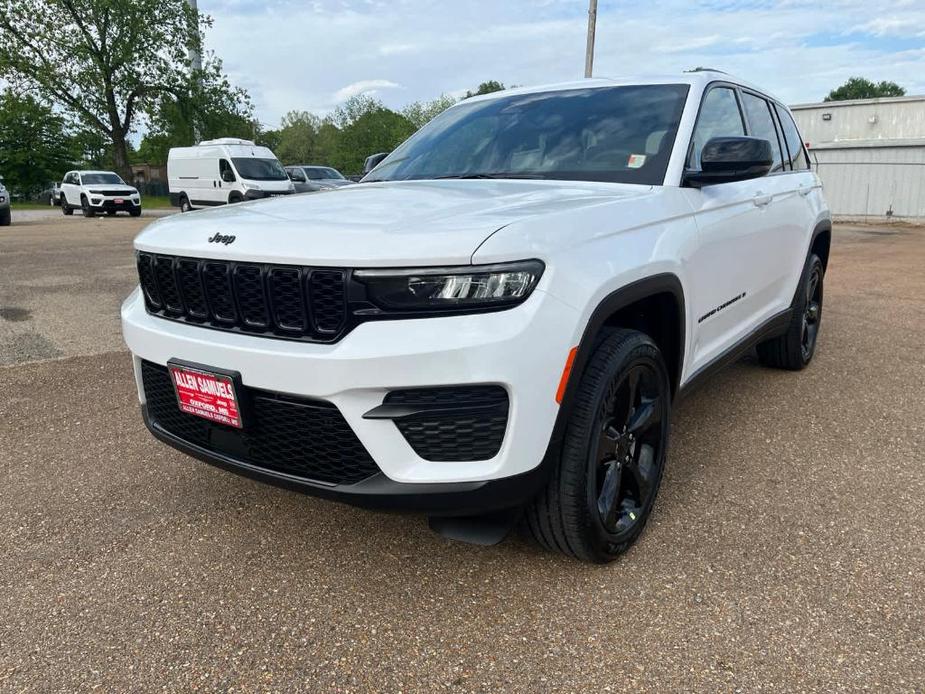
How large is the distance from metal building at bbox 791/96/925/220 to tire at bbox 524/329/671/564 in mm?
21074

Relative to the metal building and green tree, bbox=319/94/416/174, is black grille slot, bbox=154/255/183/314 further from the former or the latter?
green tree, bbox=319/94/416/174

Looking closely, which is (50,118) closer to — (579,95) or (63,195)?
(63,195)

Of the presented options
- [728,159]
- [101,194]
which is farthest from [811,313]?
[101,194]

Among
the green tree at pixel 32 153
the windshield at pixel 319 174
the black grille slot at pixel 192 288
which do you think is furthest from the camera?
the green tree at pixel 32 153

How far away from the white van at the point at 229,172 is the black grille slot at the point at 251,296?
19.1 m

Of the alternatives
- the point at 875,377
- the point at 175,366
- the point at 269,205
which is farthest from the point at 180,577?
the point at 875,377

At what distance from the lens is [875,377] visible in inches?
189

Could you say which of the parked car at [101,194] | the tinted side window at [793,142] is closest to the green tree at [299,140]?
the parked car at [101,194]

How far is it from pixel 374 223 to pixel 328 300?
272mm

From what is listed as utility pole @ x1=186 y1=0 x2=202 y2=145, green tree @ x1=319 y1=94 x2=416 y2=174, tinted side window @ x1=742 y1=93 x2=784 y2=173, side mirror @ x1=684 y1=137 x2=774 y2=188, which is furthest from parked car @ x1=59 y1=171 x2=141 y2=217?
green tree @ x1=319 y1=94 x2=416 y2=174

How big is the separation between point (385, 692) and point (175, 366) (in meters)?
1.17

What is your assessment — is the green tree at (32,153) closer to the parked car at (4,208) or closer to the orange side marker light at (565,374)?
the parked car at (4,208)

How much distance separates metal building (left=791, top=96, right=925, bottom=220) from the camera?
795 inches

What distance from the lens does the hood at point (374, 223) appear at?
189cm
